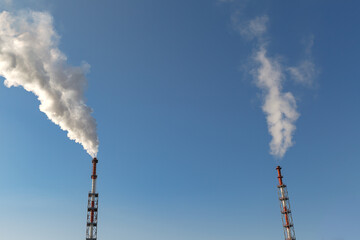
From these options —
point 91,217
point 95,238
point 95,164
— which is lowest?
point 95,238

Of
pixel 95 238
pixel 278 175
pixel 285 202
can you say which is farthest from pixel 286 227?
pixel 95 238

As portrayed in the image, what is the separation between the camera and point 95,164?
8719cm

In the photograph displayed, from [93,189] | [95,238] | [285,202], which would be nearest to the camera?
[95,238]

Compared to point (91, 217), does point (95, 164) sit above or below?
above

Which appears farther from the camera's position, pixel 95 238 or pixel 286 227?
pixel 286 227

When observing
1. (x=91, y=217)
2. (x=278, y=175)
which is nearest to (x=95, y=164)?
(x=91, y=217)

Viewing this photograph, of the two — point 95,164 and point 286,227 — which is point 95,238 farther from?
point 286,227

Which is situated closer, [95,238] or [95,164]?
[95,238]

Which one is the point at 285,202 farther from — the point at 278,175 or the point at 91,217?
the point at 91,217

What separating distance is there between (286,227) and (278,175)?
15.6 metres

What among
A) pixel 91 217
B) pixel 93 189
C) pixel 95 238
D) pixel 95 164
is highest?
pixel 95 164

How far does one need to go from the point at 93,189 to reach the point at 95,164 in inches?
280

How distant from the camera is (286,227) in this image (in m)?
89.1

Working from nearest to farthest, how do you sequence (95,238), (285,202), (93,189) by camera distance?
(95,238) < (93,189) < (285,202)
